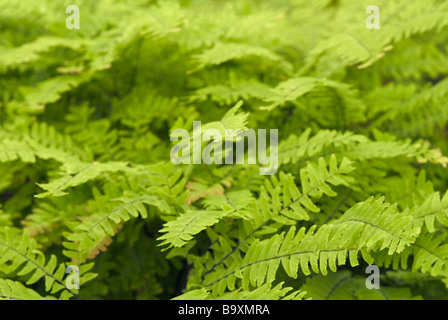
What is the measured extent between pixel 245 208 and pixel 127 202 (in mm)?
295

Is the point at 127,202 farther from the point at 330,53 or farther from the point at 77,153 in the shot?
the point at 330,53

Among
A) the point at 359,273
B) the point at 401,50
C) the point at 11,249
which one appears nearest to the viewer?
the point at 11,249

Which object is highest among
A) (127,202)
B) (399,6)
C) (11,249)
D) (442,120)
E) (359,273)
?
(399,6)

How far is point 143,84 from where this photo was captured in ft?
5.23

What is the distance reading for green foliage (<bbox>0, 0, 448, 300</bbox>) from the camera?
3.23 feet

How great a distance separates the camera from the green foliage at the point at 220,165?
98 cm

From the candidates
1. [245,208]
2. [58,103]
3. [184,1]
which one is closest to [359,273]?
[245,208]

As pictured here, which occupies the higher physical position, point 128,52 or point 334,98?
point 128,52

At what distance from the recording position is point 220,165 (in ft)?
4.55

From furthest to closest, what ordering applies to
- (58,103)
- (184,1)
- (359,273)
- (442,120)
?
(184,1) < (58,103) < (442,120) < (359,273)

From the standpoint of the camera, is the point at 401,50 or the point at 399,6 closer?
A: the point at 399,6

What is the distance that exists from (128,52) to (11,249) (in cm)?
80

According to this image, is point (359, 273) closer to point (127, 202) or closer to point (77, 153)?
point (127, 202)

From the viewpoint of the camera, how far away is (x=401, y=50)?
1799mm
